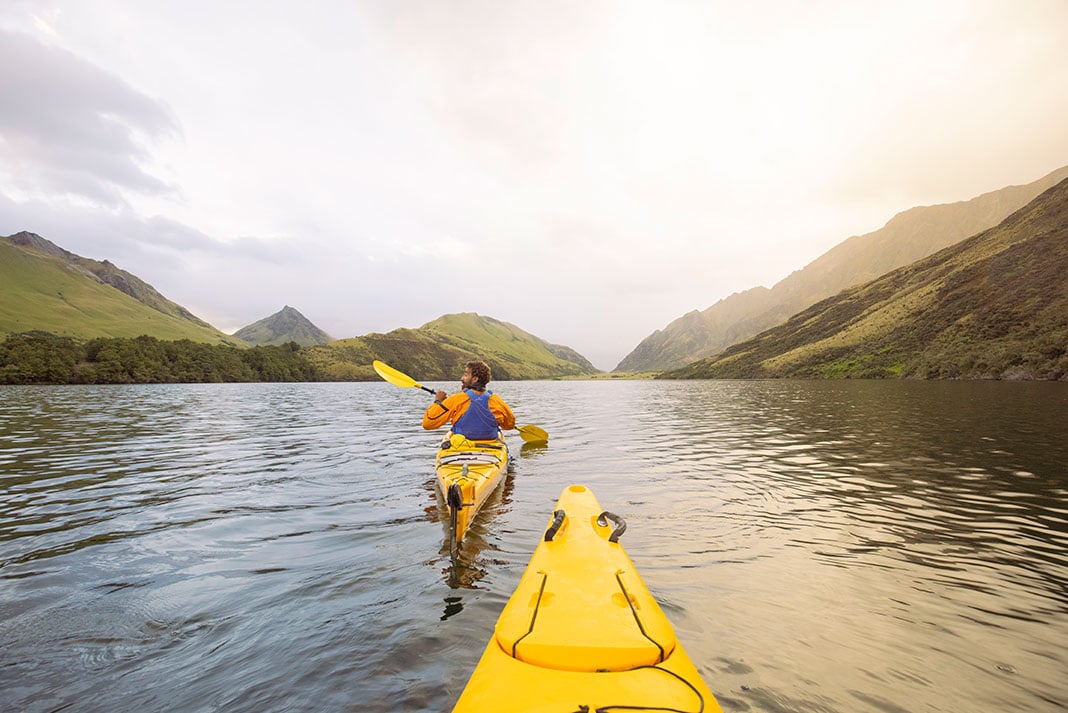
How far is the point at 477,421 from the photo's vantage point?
12883 mm

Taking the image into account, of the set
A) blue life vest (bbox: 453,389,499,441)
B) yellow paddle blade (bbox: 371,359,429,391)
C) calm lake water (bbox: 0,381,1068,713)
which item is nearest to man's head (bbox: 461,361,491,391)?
blue life vest (bbox: 453,389,499,441)

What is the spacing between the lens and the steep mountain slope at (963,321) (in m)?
91.2

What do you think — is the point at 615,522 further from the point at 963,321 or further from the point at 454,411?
the point at 963,321

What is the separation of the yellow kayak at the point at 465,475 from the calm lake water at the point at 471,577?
0.63 metres

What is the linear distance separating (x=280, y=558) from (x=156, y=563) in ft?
6.62

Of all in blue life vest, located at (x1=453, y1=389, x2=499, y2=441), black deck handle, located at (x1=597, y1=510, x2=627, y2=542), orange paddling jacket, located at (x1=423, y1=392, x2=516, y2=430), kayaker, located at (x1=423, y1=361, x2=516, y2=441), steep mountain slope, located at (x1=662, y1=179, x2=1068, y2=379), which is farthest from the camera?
steep mountain slope, located at (x1=662, y1=179, x2=1068, y2=379)

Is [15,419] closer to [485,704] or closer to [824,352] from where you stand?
[485,704]

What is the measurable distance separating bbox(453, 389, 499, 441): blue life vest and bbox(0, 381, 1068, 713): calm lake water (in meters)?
2.00

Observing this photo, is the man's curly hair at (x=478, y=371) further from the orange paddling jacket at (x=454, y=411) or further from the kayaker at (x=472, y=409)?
the orange paddling jacket at (x=454, y=411)

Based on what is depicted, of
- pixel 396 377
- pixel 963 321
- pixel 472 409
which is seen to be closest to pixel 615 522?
pixel 472 409

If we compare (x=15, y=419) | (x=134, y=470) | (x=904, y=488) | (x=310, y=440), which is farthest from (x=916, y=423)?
(x=15, y=419)

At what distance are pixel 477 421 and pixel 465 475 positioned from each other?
3.02 m

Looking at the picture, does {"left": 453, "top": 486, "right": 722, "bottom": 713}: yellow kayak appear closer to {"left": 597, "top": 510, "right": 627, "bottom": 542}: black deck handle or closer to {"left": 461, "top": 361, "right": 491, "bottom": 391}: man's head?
{"left": 597, "top": 510, "right": 627, "bottom": 542}: black deck handle

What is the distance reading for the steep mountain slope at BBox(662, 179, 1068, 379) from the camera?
299 feet
